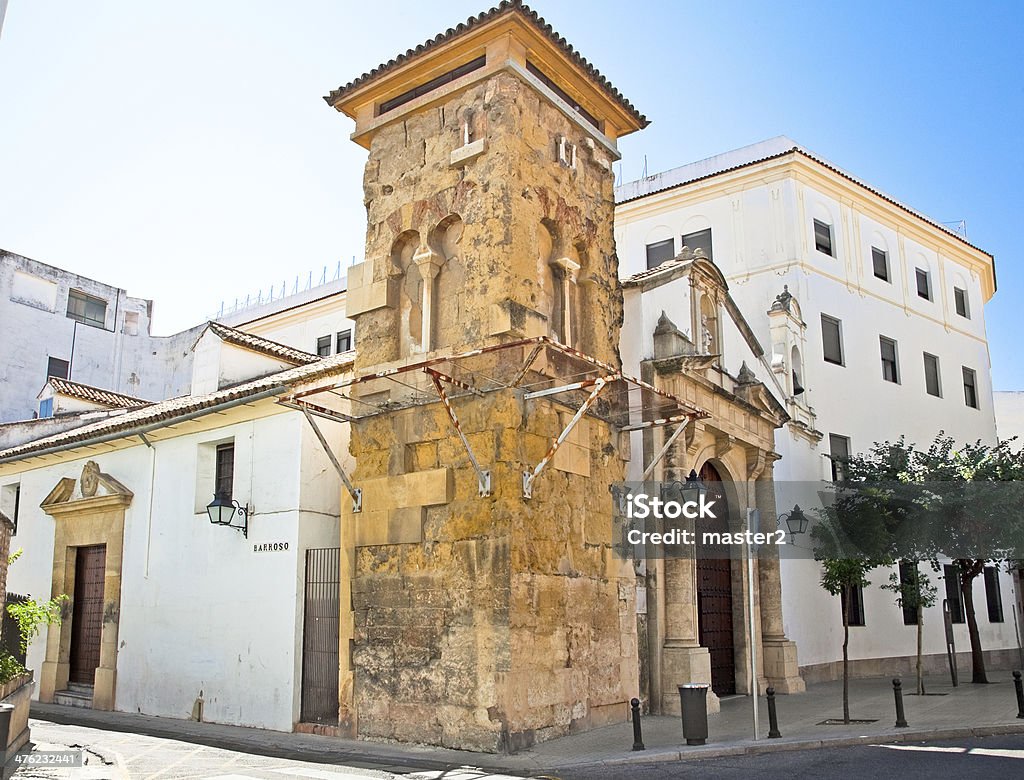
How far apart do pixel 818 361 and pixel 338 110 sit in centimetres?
1229

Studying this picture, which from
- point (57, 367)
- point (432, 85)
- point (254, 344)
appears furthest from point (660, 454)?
point (57, 367)

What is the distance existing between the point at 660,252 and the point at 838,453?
20.9ft

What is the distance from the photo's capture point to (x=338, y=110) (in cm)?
1313

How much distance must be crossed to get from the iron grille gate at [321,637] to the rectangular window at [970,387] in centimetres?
1966

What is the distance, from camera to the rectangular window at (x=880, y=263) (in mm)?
22891

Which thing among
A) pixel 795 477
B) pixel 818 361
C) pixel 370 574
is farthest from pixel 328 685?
pixel 818 361

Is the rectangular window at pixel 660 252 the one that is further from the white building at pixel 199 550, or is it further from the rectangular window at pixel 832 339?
the white building at pixel 199 550

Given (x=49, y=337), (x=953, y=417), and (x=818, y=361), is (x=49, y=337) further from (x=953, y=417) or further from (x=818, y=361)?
(x=953, y=417)

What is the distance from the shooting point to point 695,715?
998cm

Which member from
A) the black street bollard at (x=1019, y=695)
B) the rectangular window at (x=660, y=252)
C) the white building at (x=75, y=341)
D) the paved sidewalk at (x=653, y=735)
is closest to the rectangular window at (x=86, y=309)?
the white building at (x=75, y=341)

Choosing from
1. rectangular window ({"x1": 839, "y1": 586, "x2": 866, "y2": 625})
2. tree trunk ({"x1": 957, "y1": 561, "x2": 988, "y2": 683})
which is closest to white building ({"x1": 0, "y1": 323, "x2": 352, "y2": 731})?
rectangular window ({"x1": 839, "y1": 586, "x2": 866, "y2": 625})

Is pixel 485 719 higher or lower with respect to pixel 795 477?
lower

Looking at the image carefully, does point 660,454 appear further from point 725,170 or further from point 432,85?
point 725,170

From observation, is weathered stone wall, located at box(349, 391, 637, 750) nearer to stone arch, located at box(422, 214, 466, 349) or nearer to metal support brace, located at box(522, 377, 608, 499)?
metal support brace, located at box(522, 377, 608, 499)
